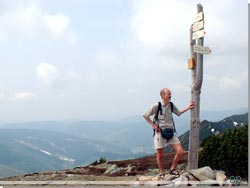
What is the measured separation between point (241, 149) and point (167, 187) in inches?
107

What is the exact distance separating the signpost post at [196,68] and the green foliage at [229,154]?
1.44 m

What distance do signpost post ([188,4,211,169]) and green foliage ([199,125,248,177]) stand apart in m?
1.44

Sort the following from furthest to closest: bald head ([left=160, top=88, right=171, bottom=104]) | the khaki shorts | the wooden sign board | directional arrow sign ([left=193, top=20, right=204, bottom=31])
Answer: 1. the wooden sign board
2. directional arrow sign ([left=193, top=20, right=204, bottom=31])
3. the khaki shorts
4. bald head ([left=160, top=88, right=171, bottom=104])

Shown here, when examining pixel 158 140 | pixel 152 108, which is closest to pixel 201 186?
pixel 158 140

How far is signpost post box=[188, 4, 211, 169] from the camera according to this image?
872 centimetres

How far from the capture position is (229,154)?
10383 millimetres

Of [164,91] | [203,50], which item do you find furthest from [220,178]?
[203,50]

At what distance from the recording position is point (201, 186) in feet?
26.8

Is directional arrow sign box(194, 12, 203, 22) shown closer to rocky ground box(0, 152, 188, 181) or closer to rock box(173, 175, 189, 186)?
rock box(173, 175, 189, 186)

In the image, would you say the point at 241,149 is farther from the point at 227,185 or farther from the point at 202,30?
the point at 202,30

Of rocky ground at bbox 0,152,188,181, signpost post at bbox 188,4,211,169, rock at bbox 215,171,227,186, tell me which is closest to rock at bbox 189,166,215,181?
rock at bbox 215,171,227,186

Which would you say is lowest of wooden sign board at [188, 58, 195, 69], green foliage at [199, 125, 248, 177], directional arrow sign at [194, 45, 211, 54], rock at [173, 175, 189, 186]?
rock at [173, 175, 189, 186]

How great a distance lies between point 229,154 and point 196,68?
2541 mm

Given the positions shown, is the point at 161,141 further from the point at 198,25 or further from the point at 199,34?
the point at 198,25
